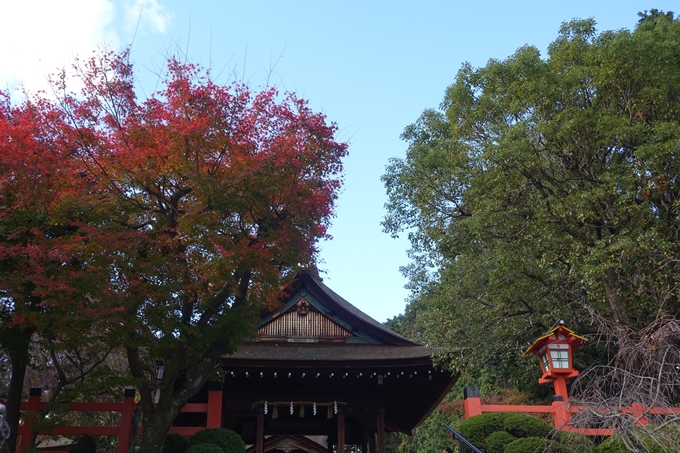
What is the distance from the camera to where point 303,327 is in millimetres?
13586

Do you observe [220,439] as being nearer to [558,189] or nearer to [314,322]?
[314,322]

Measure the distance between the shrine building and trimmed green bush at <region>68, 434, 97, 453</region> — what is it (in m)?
2.52

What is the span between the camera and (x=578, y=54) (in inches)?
483

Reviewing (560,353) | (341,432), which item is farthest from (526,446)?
(341,432)

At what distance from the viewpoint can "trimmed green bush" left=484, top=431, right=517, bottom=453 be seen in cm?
895

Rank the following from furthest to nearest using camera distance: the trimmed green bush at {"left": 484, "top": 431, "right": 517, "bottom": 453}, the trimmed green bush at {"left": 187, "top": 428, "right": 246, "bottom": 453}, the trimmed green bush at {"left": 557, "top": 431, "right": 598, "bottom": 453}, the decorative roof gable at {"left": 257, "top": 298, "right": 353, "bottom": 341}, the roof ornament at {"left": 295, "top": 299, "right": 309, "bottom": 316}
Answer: the roof ornament at {"left": 295, "top": 299, "right": 309, "bottom": 316}, the decorative roof gable at {"left": 257, "top": 298, "right": 353, "bottom": 341}, the trimmed green bush at {"left": 187, "top": 428, "right": 246, "bottom": 453}, the trimmed green bush at {"left": 484, "top": 431, "right": 517, "bottom": 453}, the trimmed green bush at {"left": 557, "top": 431, "right": 598, "bottom": 453}

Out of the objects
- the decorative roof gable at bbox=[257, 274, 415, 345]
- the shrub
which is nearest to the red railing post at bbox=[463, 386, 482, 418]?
the shrub

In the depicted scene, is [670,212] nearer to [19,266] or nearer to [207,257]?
[207,257]

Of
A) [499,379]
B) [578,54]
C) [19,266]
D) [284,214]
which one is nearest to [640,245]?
[578,54]

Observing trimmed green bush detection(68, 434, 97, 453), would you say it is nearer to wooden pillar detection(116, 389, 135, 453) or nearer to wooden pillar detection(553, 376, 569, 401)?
wooden pillar detection(116, 389, 135, 453)

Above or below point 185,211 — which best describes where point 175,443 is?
below

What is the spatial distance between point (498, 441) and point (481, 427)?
0.47 meters

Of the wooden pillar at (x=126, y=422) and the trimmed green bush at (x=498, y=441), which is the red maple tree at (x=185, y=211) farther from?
the trimmed green bush at (x=498, y=441)

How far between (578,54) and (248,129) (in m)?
7.52
